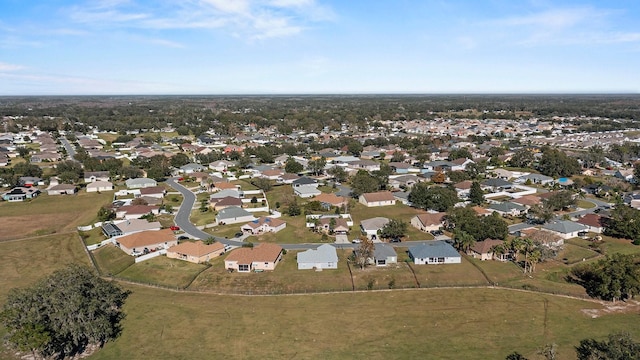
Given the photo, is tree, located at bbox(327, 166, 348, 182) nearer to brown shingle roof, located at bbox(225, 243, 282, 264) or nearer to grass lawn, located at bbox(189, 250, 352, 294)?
brown shingle roof, located at bbox(225, 243, 282, 264)

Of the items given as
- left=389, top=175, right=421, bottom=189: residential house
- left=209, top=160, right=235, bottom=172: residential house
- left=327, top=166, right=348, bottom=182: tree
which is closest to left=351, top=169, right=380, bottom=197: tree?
left=389, top=175, right=421, bottom=189: residential house

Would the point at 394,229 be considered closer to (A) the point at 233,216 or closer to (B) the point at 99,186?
(A) the point at 233,216

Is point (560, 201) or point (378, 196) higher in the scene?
point (560, 201)

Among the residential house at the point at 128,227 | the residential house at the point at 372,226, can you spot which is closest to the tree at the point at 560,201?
the residential house at the point at 372,226

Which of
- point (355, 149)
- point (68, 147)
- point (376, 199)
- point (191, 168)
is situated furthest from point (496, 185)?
point (68, 147)

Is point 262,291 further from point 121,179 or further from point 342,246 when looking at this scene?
point 121,179
